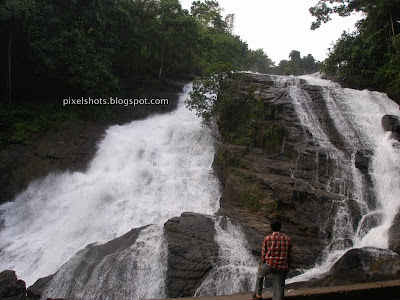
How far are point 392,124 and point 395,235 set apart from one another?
6.41 metres

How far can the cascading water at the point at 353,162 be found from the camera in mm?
9891

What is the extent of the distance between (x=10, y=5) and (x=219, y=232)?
13290 mm

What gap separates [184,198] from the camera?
539 inches

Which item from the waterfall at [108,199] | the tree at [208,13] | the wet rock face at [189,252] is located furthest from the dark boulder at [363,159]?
the tree at [208,13]

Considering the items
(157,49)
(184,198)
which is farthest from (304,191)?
(157,49)

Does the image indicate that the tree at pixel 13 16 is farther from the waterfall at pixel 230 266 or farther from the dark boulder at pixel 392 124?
the dark boulder at pixel 392 124

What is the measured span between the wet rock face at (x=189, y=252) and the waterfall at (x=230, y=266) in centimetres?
18

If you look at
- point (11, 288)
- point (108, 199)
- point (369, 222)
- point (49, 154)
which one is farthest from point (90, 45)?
point (369, 222)

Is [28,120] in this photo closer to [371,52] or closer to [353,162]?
[353,162]

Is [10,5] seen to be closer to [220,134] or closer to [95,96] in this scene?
[95,96]

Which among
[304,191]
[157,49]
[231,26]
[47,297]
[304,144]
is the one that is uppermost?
[231,26]

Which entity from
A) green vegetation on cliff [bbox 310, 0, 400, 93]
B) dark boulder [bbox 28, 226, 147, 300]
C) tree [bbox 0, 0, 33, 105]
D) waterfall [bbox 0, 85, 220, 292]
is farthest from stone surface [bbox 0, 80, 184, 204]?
green vegetation on cliff [bbox 310, 0, 400, 93]

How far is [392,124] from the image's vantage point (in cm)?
1389

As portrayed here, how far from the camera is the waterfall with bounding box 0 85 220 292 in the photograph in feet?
38.2
